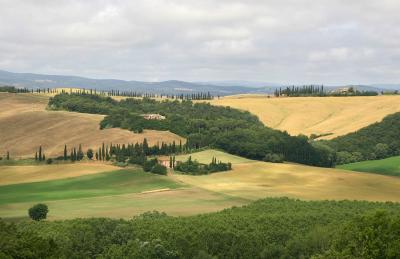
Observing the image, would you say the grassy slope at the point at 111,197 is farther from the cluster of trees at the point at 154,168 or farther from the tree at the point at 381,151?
the tree at the point at 381,151

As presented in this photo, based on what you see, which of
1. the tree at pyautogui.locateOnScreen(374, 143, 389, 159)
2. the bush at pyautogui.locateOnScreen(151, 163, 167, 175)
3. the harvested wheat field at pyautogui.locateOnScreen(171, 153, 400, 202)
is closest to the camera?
the harvested wheat field at pyautogui.locateOnScreen(171, 153, 400, 202)

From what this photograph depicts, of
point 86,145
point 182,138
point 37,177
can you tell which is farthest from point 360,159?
point 37,177

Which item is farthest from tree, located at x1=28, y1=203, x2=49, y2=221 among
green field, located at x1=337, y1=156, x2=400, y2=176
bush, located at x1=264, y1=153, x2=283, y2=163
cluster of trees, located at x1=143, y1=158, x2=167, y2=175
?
green field, located at x1=337, y1=156, x2=400, y2=176

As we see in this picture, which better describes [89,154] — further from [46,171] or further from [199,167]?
[199,167]

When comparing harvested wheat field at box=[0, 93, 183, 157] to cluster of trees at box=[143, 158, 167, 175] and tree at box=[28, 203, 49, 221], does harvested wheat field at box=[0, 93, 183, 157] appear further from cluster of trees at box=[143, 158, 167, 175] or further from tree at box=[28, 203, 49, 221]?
tree at box=[28, 203, 49, 221]

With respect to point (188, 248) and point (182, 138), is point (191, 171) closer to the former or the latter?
point (182, 138)

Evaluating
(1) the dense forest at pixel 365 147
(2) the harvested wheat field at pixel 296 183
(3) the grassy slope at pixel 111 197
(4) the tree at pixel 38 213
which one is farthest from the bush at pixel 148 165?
(1) the dense forest at pixel 365 147
